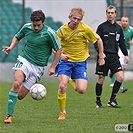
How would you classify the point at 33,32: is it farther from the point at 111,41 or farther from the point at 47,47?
the point at 111,41

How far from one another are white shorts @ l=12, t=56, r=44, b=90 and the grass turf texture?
25.1 inches

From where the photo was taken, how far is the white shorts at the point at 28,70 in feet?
30.2

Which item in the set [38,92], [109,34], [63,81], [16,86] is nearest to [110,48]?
[109,34]

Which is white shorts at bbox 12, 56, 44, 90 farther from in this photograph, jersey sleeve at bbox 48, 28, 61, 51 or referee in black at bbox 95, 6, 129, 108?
referee in black at bbox 95, 6, 129, 108

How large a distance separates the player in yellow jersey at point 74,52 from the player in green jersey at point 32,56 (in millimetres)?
582

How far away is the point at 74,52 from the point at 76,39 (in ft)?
0.86

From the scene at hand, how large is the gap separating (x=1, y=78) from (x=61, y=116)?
11.8m

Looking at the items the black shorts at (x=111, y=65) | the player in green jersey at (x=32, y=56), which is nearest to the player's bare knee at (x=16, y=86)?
the player in green jersey at (x=32, y=56)

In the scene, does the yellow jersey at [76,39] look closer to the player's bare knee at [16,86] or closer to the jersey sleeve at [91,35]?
the jersey sleeve at [91,35]

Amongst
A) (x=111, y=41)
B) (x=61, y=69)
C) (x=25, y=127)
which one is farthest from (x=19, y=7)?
(x=25, y=127)

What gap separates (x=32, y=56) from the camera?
30.6 ft

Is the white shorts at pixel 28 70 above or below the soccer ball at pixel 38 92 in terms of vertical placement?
above

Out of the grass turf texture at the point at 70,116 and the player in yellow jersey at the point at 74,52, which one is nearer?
the grass turf texture at the point at 70,116

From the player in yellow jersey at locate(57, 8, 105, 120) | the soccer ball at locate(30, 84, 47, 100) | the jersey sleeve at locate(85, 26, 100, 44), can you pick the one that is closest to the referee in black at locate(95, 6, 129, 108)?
the player in yellow jersey at locate(57, 8, 105, 120)
